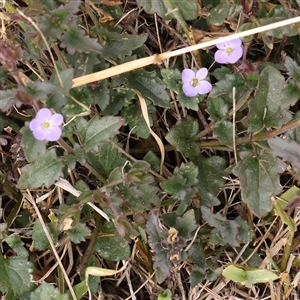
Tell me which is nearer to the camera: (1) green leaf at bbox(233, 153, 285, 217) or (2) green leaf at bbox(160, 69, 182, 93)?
(1) green leaf at bbox(233, 153, 285, 217)

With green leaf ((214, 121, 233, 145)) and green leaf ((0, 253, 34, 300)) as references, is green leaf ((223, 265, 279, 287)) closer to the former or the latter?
green leaf ((214, 121, 233, 145))

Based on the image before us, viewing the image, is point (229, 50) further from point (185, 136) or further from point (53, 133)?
point (53, 133)

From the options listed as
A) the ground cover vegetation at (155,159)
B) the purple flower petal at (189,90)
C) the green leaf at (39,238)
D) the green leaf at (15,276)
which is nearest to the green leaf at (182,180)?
the ground cover vegetation at (155,159)

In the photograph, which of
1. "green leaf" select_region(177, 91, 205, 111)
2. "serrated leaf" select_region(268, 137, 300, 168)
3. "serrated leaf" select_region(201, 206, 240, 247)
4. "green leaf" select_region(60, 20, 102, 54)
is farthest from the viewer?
"green leaf" select_region(177, 91, 205, 111)

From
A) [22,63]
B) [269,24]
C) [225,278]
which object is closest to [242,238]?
[225,278]

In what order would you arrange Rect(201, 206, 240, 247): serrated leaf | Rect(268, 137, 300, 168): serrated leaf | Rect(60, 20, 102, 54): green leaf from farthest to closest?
Rect(201, 206, 240, 247): serrated leaf
Rect(60, 20, 102, 54): green leaf
Rect(268, 137, 300, 168): serrated leaf

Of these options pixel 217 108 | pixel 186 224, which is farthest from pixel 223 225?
pixel 217 108

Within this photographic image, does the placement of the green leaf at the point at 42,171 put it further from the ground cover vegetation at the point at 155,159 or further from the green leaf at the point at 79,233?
the green leaf at the point at 79,233

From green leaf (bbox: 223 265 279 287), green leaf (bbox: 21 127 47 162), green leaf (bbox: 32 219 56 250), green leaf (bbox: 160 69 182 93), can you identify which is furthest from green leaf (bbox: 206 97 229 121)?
green leaf (bbox: 32 219 56 250)
